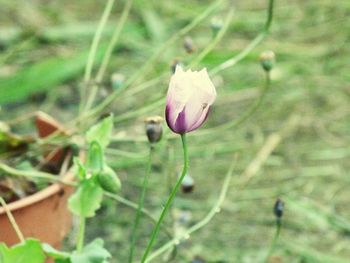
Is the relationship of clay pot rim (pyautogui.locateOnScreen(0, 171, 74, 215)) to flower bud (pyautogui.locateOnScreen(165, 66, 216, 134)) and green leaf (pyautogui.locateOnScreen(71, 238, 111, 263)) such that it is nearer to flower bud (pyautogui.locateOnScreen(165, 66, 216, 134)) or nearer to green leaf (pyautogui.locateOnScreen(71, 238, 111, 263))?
green leaf (pyautogui.locateOnScreen(71, 238, 111, 263))

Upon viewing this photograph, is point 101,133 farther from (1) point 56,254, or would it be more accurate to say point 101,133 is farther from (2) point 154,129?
(1) point 56,254

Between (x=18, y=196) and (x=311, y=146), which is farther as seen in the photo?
(x=311, y=146)

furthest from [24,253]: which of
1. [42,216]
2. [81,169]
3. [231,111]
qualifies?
[231,111]

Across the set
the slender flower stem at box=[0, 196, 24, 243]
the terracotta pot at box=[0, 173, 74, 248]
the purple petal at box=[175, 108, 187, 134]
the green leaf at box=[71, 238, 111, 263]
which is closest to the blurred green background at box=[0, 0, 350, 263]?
the terracotta pot at box=[0, 173, 74, 248]

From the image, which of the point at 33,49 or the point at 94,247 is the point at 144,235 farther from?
the point at 33,49

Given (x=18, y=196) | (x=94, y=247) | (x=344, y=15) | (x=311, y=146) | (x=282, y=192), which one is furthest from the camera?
(x=344, y=15)

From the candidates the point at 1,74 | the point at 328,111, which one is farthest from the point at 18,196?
the point at 328,111

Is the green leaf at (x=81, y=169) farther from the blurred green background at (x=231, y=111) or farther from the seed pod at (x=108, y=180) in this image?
the blurred green background at (x=231, y=111)
